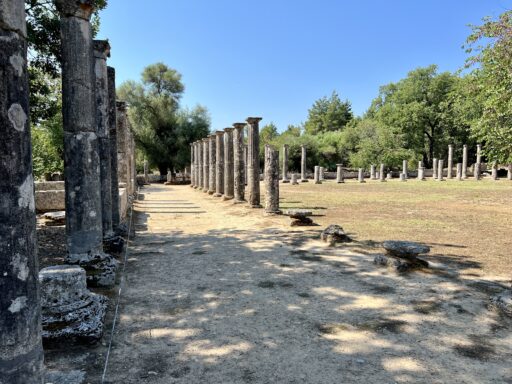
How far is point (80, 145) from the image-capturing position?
548cm

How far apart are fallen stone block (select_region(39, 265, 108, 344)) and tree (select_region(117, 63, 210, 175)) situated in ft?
131

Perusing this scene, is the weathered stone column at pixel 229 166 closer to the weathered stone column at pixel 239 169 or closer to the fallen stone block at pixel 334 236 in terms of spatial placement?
the weathered stone column at pixel 239 169

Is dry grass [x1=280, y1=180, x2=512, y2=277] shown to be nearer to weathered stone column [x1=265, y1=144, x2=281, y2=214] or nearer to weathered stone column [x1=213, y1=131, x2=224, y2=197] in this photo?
weathered stone column [x1=265, y1=144, x2=281, y2=214]

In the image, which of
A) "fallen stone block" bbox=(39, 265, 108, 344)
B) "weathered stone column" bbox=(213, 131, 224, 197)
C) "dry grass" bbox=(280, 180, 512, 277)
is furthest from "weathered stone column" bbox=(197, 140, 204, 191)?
"fallen stone block" bbox=(39, 265, 108, 344)

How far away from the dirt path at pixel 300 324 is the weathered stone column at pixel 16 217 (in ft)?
3.22

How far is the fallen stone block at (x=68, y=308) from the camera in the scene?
375 cm

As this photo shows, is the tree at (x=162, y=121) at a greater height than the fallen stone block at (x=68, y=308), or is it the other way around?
the tree at (x=162, y=121)

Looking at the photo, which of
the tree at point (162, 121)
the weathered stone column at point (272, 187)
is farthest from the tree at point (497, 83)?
the tree at point (162, 121)

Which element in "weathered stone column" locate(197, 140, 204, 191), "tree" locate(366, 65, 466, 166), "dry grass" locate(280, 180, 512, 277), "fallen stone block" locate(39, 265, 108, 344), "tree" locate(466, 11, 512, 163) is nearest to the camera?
"fallen stone block" locate(39, 265, 108, 344)

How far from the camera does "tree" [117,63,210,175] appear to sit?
4338 centimetres

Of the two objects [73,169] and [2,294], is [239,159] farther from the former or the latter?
[2,294]

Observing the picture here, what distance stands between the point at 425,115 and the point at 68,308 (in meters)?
52.0

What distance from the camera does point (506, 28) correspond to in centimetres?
1227

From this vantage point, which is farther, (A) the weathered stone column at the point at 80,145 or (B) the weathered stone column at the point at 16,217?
(A) the weathered stone column at the point at 80,145
